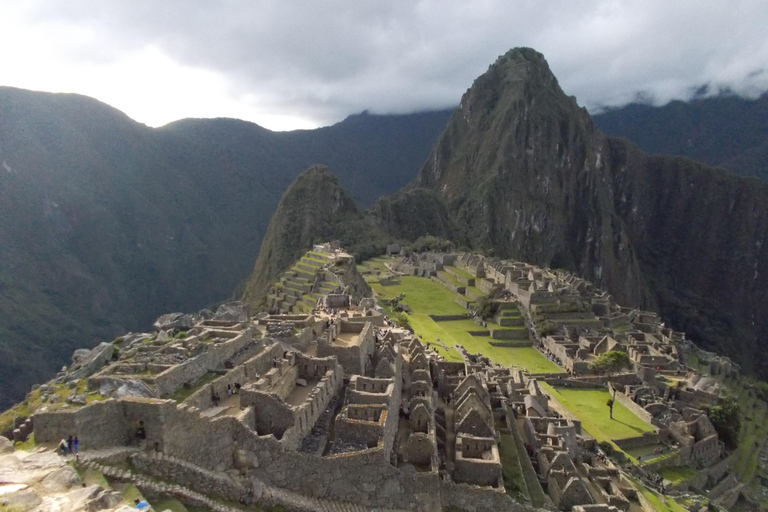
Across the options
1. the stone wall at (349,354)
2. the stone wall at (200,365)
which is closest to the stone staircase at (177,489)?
the stone wall at (200,365)

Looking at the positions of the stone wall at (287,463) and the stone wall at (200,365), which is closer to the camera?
the stone wall at (287,463)

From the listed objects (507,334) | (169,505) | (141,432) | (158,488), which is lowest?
(507,334)

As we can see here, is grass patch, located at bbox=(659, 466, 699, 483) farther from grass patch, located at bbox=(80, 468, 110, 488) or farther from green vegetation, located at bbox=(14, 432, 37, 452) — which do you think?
green vegetation, located at bbox=(14, 432, 37, 452)

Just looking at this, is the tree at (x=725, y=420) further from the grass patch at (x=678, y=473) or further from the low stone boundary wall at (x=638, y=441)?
the low stone boundary wall at (x=638, y=441)

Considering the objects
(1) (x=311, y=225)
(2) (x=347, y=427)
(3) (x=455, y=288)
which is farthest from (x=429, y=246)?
(2) (x=347, y=427)

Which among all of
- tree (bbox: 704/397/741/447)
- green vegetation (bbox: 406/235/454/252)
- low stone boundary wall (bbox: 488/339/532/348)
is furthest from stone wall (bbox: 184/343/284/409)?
green vegetation (bbox: 406/235/454/252)

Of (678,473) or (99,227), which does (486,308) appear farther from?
(99,227)
